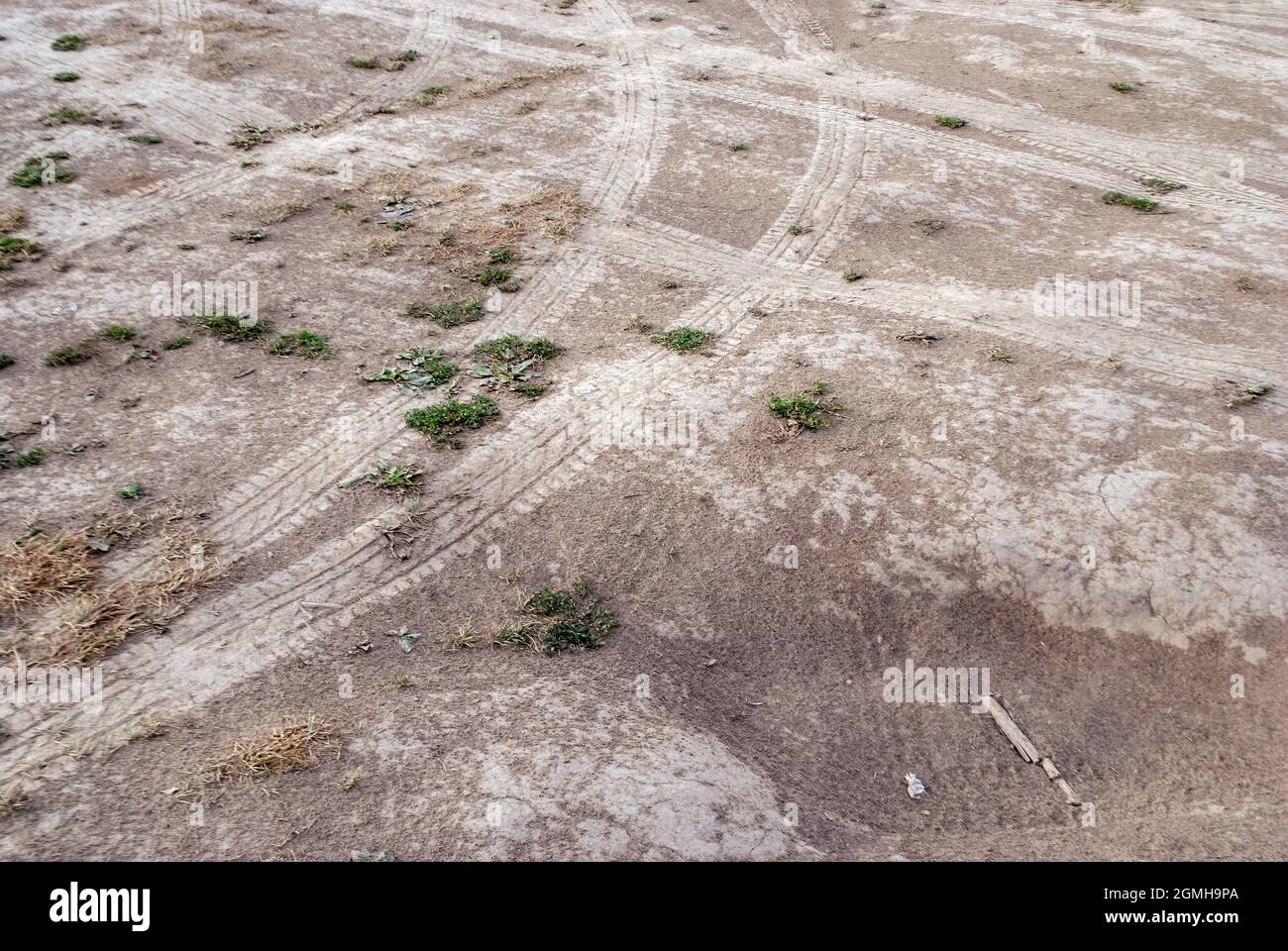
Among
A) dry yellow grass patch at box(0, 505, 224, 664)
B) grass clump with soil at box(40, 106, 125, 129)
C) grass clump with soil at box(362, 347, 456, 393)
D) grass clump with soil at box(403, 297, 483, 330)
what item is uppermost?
grass clump with soil at box(40, 106, 125, 129)

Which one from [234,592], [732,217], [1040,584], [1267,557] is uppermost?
[732,217]

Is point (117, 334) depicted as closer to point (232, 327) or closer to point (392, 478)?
point (232, 327)

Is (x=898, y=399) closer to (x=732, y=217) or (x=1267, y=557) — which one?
(x=1267, y=557)

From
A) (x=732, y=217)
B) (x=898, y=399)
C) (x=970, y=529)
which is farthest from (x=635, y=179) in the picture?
(x=970, y=529)

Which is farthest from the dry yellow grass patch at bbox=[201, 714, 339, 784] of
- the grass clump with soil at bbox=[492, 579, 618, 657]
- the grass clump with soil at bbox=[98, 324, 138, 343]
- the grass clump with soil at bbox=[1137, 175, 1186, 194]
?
the grass clump with soil at bbox=[1137, 175, 1186, 194]

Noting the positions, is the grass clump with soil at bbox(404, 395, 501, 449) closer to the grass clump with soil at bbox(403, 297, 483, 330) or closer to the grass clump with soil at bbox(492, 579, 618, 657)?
the grass clump with soil at bbox(403, 297, 483, 330)

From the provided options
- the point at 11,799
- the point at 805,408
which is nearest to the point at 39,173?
the point at 11,799

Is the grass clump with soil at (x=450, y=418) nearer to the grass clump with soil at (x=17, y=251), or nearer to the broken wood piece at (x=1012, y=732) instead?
the broken wood piece at (x=1012, y=732)
